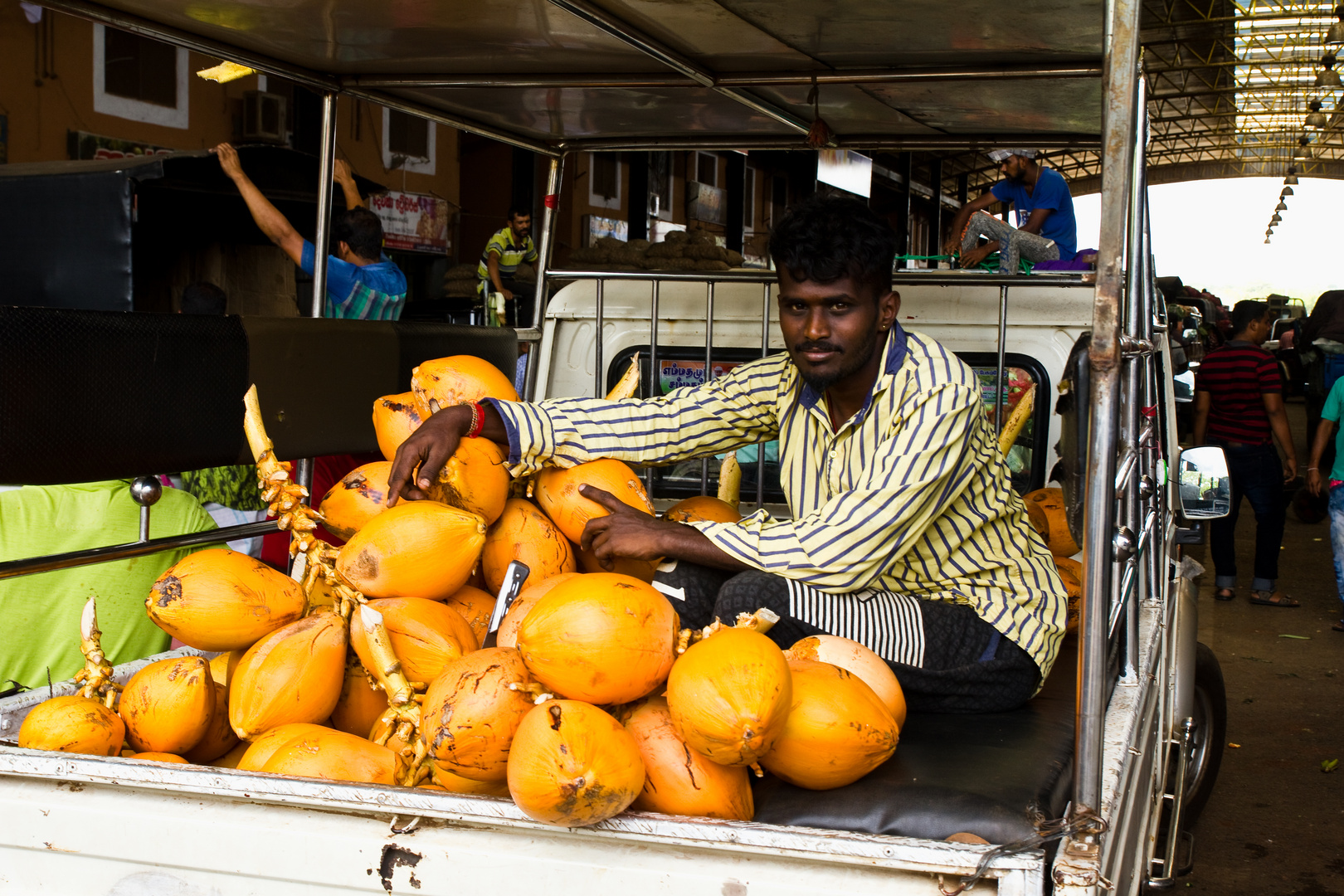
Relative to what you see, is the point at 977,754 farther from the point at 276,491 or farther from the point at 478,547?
the point at 276,491

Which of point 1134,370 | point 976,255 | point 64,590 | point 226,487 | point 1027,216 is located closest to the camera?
point 1134,370

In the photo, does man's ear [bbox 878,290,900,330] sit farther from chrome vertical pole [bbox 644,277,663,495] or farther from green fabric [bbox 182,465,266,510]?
green fabric [bbox 182,465,266,510]

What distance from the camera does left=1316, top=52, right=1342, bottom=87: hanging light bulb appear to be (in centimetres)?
2136

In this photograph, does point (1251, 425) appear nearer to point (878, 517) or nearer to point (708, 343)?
point (708, 343)

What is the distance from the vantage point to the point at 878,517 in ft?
6.21

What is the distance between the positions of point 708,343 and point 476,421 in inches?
50.0

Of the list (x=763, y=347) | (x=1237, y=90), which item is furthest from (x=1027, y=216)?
(x=1237, y=90)

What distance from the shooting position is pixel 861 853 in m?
1.20

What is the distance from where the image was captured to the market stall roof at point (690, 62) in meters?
2.44

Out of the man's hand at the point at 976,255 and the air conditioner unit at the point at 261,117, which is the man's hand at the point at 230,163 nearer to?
the man's hand at the point at 976,255

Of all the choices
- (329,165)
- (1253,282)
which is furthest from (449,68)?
(1253,282)

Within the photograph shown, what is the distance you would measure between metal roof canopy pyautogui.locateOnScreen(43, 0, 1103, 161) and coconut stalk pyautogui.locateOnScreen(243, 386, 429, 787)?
1112 mm

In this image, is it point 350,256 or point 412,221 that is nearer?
point 350,256

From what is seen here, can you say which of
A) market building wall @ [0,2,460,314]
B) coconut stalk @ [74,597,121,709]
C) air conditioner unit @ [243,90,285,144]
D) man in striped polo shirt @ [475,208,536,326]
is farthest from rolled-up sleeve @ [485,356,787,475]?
air conditioner unit @ [243,90,285,144]
